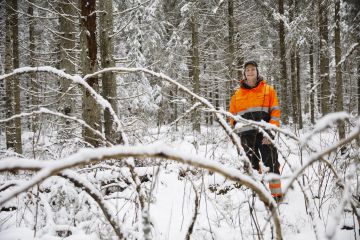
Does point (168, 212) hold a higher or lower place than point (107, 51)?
lower

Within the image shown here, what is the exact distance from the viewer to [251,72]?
4.00 metres

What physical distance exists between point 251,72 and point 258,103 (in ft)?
1.58

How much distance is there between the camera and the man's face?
4.00 metres

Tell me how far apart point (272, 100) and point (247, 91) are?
0.40 metres

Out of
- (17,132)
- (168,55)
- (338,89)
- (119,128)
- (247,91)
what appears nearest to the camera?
(119,128)

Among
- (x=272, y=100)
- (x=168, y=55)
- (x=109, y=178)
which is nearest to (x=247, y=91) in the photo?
(x=272, y=100)

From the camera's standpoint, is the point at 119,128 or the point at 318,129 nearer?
the point at 318,129

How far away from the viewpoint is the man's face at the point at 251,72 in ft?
13.1

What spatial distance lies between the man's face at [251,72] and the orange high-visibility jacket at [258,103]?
0.13 metres

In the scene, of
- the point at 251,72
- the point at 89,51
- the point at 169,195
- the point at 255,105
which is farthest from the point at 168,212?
the point at 89,51

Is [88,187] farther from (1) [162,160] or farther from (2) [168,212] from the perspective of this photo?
(2) [168,212]

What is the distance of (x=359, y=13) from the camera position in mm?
4656

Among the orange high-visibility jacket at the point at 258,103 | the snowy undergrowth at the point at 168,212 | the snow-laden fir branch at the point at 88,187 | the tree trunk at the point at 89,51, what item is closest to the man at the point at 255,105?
the orange high-visibility jacket at the point at 258,103

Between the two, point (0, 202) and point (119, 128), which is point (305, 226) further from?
point (0, 202)
